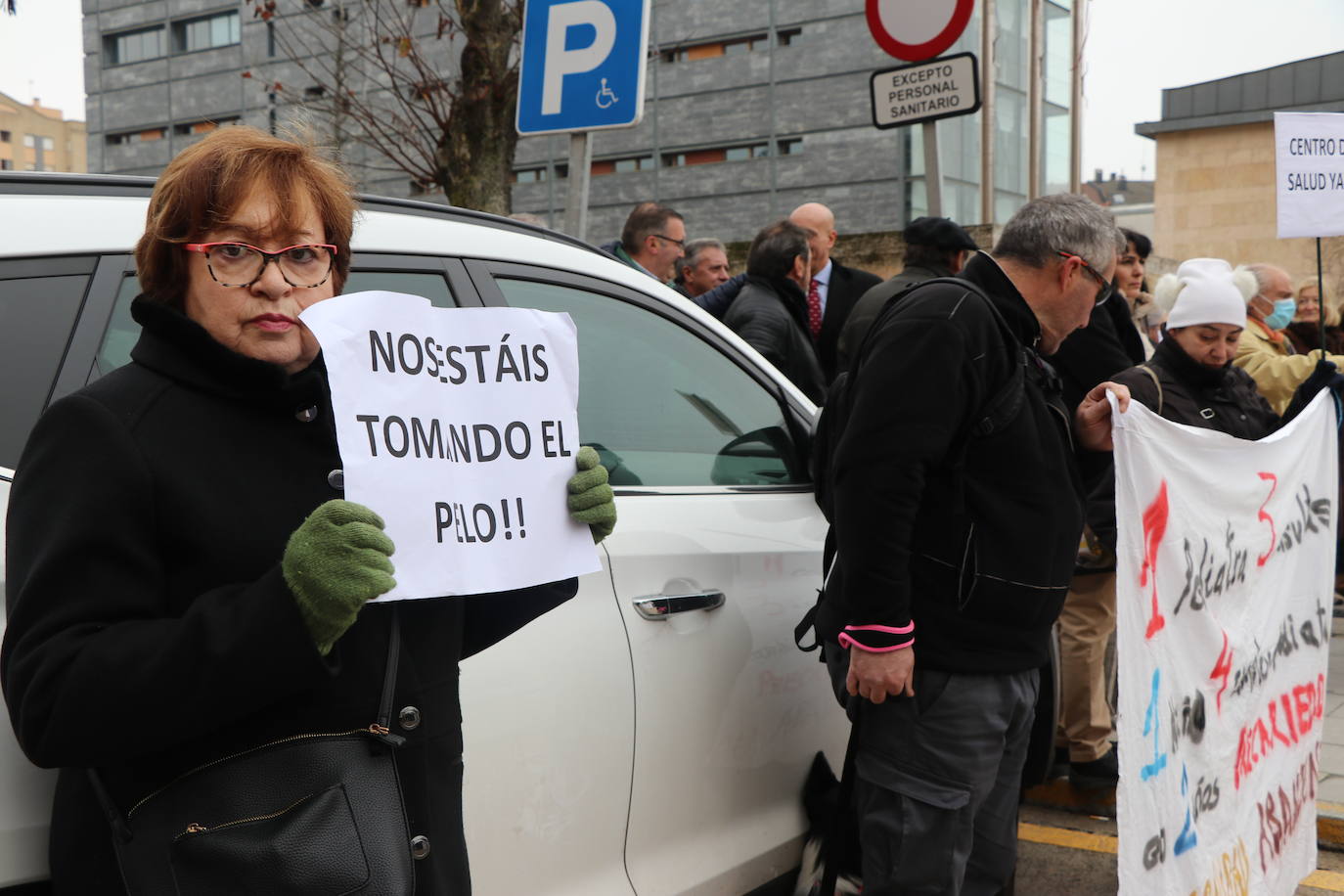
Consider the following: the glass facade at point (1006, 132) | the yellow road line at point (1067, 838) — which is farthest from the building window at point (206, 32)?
the yellow road line at point (1067, 838)

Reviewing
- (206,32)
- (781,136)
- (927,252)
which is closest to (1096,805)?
(927,252)

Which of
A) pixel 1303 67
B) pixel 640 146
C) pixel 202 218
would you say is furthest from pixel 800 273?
pixel 640 146

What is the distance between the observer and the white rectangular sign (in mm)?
5305

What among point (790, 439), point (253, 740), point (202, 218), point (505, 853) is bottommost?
point (505, 853)

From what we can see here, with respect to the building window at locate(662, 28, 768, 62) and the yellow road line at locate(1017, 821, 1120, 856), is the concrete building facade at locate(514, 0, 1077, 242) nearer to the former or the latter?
the building window at locate(662, 28, 768, 62)

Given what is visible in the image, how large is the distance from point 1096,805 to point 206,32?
111 feet

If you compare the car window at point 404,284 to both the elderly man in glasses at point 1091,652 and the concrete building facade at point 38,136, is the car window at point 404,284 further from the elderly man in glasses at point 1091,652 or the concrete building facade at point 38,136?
the concrete building facade at point 38,136

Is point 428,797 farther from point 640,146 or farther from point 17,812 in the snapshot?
point 640,146

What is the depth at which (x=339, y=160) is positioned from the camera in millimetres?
1996

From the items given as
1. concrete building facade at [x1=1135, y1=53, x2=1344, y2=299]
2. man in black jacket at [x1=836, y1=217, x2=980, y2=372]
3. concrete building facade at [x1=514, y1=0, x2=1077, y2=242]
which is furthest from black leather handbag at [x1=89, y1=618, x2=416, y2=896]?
concrete building facade at [x1=514, y1=0, x2=1077, y2=242]

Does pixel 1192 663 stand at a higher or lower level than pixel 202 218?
lower

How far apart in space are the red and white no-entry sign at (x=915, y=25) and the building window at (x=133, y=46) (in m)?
33.0

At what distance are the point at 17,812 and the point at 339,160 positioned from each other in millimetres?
1028

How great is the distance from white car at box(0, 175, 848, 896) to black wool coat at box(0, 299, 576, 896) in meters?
0.24
